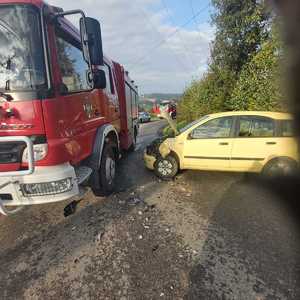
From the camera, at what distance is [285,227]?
11.3ft

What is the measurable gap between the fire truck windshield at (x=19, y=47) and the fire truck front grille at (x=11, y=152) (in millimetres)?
601

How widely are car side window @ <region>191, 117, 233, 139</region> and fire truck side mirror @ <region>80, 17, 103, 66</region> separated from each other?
2.99 m

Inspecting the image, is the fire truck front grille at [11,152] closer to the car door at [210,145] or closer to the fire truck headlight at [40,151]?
the fire truck headlight at [40,151]

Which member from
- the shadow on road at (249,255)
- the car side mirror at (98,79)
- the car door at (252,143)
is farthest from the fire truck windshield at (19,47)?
the car door at (252,143)

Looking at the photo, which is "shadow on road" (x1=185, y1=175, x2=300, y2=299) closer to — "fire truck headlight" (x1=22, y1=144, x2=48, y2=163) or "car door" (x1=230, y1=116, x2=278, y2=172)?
"car door" (x1=230, y1=116, x2=278, y2=172)

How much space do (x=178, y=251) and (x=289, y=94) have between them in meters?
2.75

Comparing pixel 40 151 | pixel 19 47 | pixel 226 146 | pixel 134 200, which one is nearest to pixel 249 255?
pixel 134 200

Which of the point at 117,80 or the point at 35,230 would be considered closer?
the point at 35,230

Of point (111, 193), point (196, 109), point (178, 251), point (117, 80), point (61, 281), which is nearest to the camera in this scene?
point (61, 281)

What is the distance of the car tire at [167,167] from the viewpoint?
5.61 metres

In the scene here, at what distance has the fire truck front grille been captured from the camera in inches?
→ 109

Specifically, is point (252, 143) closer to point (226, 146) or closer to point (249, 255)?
point (226, 146)

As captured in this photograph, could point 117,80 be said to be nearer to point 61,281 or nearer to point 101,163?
point 101,163

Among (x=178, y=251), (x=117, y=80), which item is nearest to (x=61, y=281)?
(x=178, y=251)
